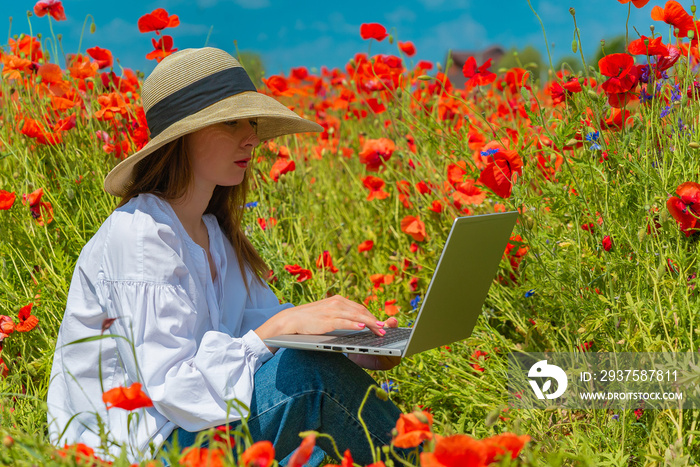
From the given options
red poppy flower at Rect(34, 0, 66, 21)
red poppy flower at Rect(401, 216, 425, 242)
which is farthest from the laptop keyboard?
red poppy flower at Rect(34, 0, 66, 21)

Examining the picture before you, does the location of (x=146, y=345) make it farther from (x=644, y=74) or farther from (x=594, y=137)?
(x=644, y=74)

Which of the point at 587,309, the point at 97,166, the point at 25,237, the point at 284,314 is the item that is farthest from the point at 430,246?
the point at 25,237

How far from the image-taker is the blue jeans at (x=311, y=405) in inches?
55.8

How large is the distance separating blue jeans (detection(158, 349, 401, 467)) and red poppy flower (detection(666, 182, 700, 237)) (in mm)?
752

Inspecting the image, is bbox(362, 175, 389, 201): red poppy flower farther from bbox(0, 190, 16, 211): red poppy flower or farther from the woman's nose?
bbox(0, 190, 16, 211): red poppy flower

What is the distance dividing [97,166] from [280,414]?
4.41ft

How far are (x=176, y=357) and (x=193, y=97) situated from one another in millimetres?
605

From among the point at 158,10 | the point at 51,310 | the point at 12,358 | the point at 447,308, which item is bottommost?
the point at 12,358

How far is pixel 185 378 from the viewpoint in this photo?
4.34ft

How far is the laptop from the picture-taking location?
1.25 meters

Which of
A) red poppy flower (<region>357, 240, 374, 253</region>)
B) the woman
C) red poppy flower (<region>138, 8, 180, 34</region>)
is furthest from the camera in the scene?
red poppy flower (<region>357, 240, 374, 253</region>)

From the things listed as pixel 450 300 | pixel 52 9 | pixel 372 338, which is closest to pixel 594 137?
pixel 450 300

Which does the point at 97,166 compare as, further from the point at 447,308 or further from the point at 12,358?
the point at 447,308

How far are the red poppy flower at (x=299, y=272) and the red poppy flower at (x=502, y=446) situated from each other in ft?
4.71
